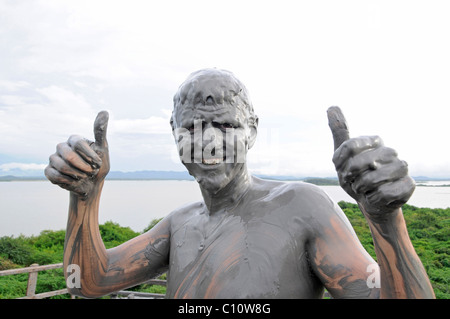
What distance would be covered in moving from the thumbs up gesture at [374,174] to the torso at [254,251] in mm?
548

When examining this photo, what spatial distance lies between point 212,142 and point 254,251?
21.9 inches

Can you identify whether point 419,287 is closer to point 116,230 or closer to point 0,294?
point 0,294

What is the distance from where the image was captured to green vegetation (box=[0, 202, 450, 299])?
8.64m

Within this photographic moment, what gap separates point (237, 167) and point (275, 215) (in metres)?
0.31

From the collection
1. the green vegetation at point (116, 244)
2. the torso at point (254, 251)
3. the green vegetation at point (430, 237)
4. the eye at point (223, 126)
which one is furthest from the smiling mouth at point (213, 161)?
the green vegetation at point (430, 237)

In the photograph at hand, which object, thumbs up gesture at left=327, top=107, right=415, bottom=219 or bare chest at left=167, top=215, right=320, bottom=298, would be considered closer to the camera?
thumbs up gesture at left=327, top=107, right=415, bottom=219

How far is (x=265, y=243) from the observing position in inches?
67.5

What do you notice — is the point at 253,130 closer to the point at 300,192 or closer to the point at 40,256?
the point at 300,192

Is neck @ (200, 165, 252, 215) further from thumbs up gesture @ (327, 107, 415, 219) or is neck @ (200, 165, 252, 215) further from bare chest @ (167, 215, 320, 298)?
thumbs up gesture @ (327, 107, 415, 219)

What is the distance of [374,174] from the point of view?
3.83ft

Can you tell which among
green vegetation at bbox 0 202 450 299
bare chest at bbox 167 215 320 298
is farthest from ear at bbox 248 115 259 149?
green vegetation at bbox 0 202 450 299

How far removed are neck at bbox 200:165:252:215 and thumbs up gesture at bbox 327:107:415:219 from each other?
77 cm

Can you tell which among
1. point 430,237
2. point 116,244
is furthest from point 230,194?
point 430,237

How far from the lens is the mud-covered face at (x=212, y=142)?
1.75 metres
